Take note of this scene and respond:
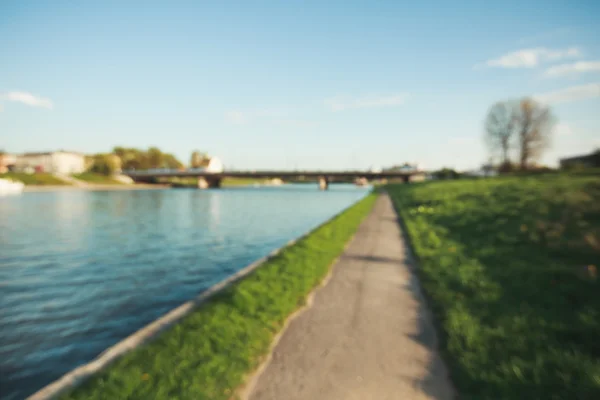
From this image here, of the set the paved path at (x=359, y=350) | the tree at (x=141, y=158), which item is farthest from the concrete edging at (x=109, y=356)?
the tree at (x=141, y=158)

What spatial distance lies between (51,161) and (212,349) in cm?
15882

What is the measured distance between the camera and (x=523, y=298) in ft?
24.0

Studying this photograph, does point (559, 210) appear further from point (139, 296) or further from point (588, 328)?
point (139, 296)

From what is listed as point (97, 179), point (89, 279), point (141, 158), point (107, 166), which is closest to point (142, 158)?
point (141, 158)

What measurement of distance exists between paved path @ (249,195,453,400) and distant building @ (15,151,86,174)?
494 feet

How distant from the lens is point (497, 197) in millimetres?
20938

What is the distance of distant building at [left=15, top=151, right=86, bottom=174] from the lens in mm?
128500

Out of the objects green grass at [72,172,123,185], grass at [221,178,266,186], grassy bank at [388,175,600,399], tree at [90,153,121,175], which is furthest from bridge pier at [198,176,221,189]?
grassy bank at [388,175,600,399]

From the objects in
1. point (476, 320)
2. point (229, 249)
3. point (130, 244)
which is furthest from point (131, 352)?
point (130, 244)

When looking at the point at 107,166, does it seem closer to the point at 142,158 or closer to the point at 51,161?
the point at 142,158

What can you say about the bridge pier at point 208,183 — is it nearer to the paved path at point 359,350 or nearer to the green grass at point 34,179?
the green grass at point 34,179

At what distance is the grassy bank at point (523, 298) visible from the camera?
462cm

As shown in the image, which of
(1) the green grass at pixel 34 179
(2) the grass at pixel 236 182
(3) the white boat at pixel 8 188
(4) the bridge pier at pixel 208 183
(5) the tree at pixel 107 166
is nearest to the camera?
(3) the white boat at pixel 8 188

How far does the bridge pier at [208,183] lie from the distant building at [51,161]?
6044 cm
